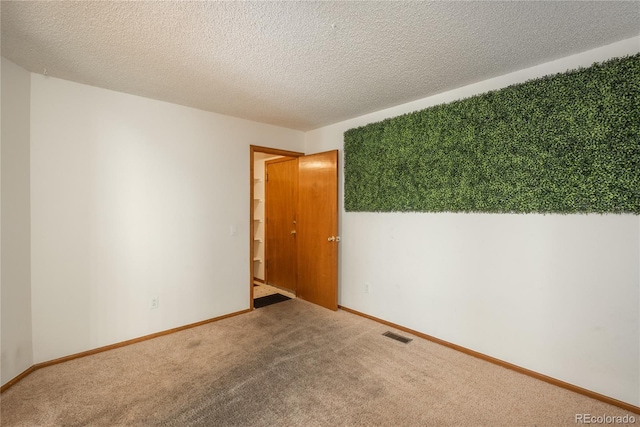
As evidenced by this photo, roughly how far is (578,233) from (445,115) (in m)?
1.42

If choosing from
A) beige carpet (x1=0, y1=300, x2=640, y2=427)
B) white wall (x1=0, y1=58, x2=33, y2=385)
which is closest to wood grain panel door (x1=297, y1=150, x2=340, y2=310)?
beige carpet (x1=0, y1=300, x2=640, y2=427)

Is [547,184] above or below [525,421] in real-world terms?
above

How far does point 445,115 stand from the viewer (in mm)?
2707

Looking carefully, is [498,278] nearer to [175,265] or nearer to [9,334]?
[175,265]

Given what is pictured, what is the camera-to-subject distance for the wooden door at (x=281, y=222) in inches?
181

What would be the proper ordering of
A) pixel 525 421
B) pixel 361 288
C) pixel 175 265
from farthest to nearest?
pixel 361 288 < pixel 175 265 < pixel 525 421

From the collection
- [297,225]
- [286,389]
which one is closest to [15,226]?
[286,389]

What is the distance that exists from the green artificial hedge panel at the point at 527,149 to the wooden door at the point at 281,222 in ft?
5.93

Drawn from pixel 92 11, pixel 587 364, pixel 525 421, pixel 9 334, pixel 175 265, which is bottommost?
pixel 525 421

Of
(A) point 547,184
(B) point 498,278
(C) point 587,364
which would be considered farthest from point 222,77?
(C) point 587,364

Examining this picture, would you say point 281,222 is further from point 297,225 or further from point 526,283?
point 526,283

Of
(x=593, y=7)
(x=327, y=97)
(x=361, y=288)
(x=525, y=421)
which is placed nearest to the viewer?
(x=593, y=7)

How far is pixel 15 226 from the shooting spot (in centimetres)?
221

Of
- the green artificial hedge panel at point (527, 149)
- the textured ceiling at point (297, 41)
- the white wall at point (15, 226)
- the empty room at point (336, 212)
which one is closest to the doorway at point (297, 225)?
the empty room at point (336, 212)
